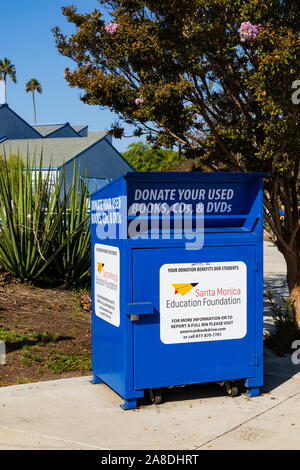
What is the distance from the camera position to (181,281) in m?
5.14

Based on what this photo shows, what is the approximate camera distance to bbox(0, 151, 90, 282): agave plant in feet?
29.6

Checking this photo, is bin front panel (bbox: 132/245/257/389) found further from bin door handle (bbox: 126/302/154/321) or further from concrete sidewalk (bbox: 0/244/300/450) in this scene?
concrete sidewalk (bbox: 0/244/300/450)

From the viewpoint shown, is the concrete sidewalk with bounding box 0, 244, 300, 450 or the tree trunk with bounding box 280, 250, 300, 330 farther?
the tree trunk with bounding box 280, 250, 300, 330

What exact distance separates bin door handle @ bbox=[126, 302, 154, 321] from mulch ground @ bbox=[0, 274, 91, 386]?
1.61 m

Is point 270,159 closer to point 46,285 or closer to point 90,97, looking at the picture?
point 90,97

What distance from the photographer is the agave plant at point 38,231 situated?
29.6 feet

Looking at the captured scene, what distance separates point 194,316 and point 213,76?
4629 millimetres

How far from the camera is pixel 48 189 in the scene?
9758 millimetres

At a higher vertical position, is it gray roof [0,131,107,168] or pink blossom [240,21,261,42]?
gray roof [0,131,107,168]

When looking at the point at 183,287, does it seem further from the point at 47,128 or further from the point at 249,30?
the point at 47,128

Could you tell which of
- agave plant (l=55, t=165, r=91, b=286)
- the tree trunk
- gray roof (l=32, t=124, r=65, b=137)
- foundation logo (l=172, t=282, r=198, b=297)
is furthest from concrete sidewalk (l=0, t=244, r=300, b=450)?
gray roof (l=32, t=124, r=65, b=137)

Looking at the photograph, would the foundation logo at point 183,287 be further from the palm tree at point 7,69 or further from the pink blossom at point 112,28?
the palm tree at point 7,69
